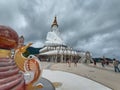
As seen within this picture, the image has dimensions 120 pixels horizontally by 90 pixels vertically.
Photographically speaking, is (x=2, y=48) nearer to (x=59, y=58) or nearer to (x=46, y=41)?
(x=59, y=58)

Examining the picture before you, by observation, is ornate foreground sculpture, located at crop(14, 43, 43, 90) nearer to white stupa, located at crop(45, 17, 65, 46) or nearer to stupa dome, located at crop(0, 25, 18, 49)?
stupa dome, located at crop(0, 25, 18, 49)

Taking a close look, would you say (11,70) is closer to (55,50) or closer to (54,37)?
(55,50)

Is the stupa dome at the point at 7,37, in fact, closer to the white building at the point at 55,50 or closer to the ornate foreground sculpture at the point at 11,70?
the ornate foreground sculpture at the point at 11,70

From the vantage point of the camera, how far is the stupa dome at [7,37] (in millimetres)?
2608

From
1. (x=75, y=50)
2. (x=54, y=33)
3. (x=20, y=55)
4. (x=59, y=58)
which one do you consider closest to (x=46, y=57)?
(x=59, y=58)

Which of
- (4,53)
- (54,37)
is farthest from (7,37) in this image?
(54,37)

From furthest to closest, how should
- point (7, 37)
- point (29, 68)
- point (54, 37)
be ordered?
point (54, 37) → point (29, 68) → point (7, 37)

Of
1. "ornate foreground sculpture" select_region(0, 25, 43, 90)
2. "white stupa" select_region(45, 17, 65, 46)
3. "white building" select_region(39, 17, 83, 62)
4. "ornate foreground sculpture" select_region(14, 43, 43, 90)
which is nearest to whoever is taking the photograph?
"ornate foreground sculpture" select_region(0, 25, 43, 90)

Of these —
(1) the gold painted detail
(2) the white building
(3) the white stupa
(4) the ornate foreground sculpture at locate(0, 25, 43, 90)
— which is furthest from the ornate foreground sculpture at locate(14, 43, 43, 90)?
(3) the white stupa

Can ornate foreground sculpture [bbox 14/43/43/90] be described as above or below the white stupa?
below

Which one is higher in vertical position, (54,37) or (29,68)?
(54,37)

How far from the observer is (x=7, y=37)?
266 cm

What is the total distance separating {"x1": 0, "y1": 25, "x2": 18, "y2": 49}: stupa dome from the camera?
8.56 feet

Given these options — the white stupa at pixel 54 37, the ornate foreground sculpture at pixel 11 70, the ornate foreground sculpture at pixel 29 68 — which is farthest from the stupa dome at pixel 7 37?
the white stupa at pixel 54 37
